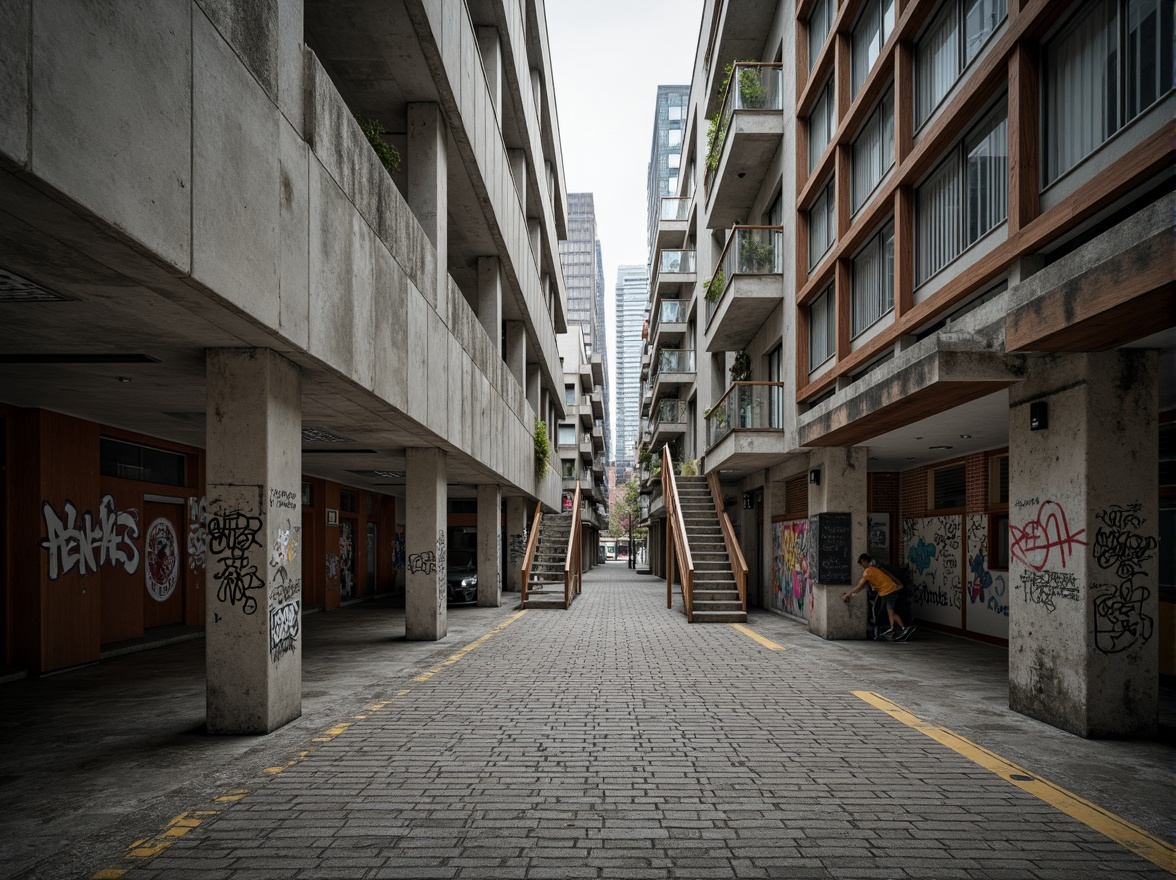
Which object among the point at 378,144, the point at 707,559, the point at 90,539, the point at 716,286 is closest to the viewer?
the point at 378,144

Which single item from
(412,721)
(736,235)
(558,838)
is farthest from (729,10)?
(558,838)

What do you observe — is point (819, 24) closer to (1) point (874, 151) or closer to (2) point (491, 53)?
(1) point (874, 151)

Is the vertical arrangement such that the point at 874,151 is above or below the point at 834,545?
above

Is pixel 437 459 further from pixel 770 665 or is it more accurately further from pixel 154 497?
pixel 770 665

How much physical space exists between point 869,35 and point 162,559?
15613 mm

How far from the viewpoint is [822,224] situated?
53.6ft

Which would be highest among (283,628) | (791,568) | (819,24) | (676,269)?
(819,24)

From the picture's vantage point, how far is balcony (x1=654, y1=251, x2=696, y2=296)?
34.7m

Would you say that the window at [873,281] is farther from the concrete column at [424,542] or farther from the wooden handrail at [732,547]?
the concrete column at [424,542]

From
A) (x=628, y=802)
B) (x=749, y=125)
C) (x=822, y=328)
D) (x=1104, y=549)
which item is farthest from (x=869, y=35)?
(x=628, y=802)

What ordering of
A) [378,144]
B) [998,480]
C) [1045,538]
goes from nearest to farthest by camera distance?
[1045,538] → [378,144] → [998,480]

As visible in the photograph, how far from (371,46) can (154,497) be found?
8427mm

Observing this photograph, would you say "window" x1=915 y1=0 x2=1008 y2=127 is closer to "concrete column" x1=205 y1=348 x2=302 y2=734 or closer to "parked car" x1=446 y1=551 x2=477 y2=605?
"concrete column" x1=205 y1=348 x2=302 y2=734

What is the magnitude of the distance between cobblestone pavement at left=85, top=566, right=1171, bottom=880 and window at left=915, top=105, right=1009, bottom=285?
6.14m
